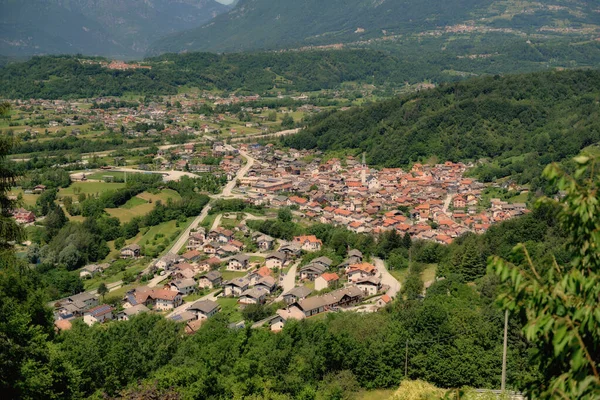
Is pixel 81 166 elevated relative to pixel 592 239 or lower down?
lower down

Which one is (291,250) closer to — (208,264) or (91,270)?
(208,264)

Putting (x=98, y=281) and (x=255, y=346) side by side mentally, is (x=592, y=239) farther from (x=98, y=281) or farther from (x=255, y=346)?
(x=98, y=281)

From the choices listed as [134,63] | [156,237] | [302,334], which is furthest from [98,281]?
[134,63]

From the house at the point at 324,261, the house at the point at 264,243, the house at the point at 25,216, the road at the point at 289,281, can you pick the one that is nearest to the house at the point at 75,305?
the road at the point at 289,281

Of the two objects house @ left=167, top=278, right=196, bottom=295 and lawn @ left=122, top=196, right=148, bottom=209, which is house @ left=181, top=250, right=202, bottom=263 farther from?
lawn @ left=122, top=196, right=148, bottom=209

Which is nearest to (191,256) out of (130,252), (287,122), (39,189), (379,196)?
(130,252)
